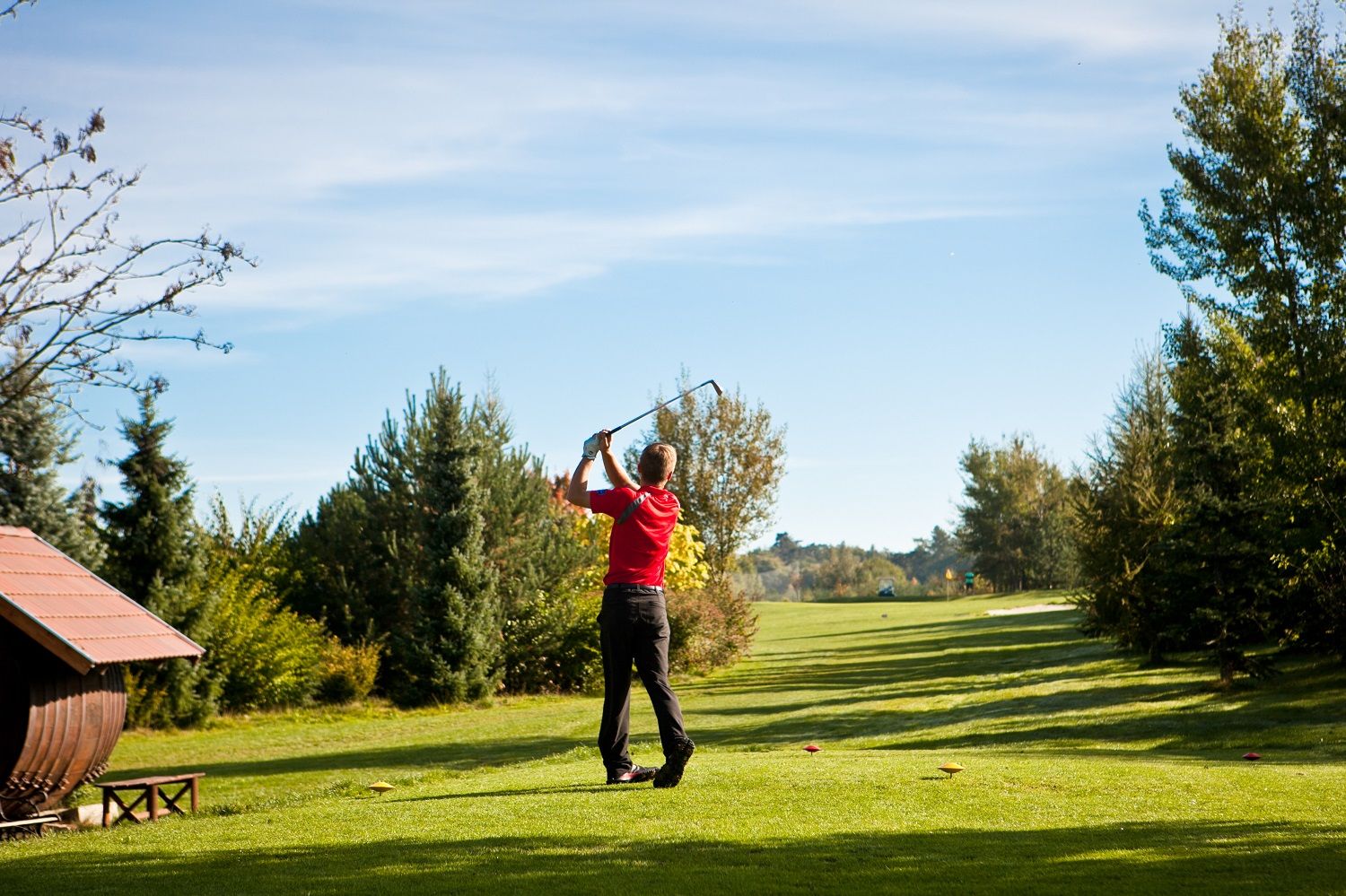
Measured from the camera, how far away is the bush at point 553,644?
27.9m

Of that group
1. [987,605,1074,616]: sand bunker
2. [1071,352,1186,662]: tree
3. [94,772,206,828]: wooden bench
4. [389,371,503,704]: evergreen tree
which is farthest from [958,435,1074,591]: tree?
[94,772,206,828]: wooden bench

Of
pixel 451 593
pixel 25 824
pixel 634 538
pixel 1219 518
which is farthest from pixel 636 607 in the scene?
pixel 451 593

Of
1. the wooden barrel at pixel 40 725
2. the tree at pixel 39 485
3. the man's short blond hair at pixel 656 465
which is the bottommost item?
the wooden barrel at pixel 40 725

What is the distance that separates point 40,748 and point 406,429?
700 inches

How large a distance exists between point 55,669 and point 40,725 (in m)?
0.49

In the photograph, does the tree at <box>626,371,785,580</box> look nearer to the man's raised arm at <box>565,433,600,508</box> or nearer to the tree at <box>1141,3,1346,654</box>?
the tree at <box>1141,3,1346,654</box>

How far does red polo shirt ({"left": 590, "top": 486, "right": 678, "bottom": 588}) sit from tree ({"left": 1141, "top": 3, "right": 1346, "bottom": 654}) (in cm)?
1404

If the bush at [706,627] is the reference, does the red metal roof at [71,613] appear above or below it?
above

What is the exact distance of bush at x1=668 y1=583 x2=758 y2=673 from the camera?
3197 cm

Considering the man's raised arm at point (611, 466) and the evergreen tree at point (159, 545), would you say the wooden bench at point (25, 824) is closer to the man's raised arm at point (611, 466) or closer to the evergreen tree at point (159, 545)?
the man's raised arm at point (611, 466)

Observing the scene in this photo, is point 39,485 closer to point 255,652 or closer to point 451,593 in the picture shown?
point 255,652

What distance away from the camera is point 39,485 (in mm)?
24656

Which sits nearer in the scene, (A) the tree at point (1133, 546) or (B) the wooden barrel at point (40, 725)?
(B) the wooden barrel at point (40, 725)

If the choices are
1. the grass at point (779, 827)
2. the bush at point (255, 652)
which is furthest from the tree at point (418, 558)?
the grass at point (779, 827)
